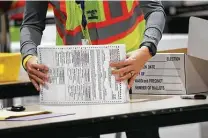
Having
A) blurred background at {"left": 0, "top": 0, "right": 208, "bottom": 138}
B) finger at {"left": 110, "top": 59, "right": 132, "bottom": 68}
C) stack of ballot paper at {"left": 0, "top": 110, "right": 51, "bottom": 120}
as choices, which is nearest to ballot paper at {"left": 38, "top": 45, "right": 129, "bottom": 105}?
finger at {"left": 110, "top": 59, "right": 132, "bottom": 68}

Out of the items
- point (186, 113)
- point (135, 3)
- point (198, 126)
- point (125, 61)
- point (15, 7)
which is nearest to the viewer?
point (186, 113)

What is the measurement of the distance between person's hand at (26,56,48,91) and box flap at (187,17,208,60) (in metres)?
0.66

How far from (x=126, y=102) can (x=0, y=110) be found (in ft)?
1.71

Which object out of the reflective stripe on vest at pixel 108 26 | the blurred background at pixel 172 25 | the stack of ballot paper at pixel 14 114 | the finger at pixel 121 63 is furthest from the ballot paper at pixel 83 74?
the blurred background at pixel 172 25

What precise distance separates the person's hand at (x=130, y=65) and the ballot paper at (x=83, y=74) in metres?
0.02

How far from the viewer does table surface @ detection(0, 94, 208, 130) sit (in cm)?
219

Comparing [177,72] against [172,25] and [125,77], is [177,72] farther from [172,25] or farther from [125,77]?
[172,25]

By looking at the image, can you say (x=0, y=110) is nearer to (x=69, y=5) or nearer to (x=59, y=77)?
(x=59, y=77)

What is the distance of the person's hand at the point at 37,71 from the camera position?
2.62 metres

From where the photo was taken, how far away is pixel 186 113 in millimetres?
2346

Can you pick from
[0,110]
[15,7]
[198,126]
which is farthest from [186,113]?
[15,7]

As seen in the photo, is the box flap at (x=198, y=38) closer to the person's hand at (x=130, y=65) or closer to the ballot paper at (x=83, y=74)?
the person's hand at (x=130, y=65)

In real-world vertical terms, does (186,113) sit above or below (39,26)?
below

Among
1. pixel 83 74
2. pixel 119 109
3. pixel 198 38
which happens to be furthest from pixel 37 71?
pixel 198 38
